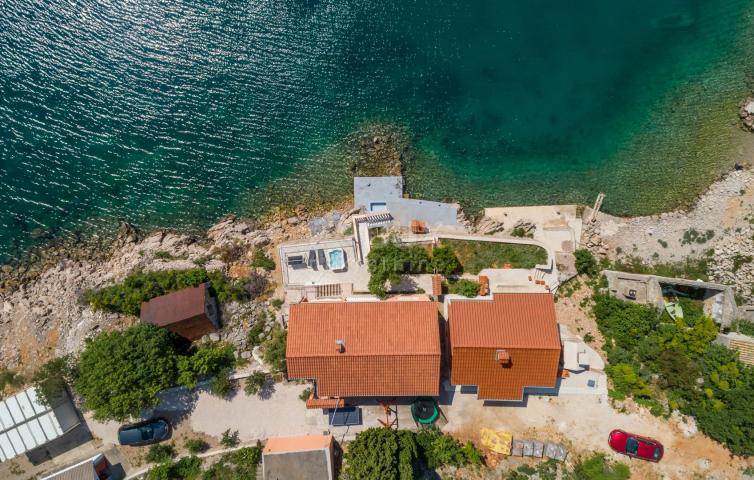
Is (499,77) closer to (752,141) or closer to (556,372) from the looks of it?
(752,141)

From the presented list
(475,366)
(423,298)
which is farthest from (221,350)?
(475,366)

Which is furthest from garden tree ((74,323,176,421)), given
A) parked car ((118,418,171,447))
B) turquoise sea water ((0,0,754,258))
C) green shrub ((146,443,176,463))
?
turquoise sea water ((0,0,754,258))

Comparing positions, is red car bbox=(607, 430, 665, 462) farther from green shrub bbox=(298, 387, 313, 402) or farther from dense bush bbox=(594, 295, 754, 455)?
green shrub bbox=(298, 387, 313, 402)

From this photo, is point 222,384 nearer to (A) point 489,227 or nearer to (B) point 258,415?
(B) point 258,415

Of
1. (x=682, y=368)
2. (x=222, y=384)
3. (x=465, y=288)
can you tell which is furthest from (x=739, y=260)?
(x=222, y=384)

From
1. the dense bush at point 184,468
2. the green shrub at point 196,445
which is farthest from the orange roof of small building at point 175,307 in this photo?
the dense bush at point 184,468

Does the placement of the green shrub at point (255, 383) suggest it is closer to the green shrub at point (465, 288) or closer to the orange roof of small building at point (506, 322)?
the orange roof of small building at point (506, 322)
